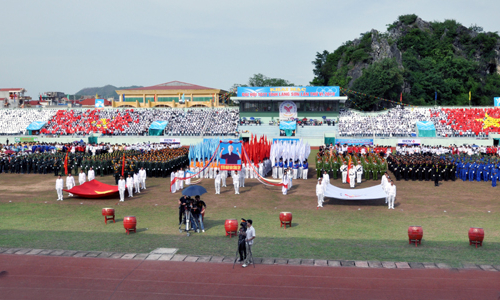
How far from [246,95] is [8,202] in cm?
3581

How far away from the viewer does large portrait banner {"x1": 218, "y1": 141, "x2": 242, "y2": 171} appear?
20.3 metres

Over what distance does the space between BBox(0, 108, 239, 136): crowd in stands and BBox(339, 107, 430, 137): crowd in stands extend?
13.4 m

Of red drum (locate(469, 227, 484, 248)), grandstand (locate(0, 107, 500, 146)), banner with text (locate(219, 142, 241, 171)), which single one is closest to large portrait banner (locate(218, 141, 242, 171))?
banner with text (locate(219, 142, 241, 171))

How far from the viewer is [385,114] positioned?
159ft

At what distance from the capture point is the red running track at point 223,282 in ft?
24.7

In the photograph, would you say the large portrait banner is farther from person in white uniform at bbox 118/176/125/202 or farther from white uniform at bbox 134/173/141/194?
person in white uniform at bbox 118/176/125/202

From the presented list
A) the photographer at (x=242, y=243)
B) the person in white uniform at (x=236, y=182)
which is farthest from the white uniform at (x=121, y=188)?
the photographer at (x=242, y=243)

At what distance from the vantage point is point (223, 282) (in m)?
8.09

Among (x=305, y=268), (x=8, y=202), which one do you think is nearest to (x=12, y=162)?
(x=8, y=202)

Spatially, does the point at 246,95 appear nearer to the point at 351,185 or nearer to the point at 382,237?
the point at 351,185

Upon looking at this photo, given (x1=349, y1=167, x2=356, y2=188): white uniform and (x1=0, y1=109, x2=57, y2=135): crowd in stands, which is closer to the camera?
(x1=349, y1=167, x2=356, y2=188): white uniform

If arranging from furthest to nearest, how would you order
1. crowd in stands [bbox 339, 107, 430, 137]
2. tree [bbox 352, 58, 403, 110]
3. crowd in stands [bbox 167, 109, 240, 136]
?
1. tree [bbox 352, 58, 403, 110]
2. crowd in stands [bbox 167, 109, 240, 136]
3. crowd in stands [bbox 339, 107, 430, 137]

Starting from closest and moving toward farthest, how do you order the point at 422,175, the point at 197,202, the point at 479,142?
1. the point at 197,202
2. the point at 422,175
3. the point at 479,142

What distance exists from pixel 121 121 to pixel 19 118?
1451 cm
